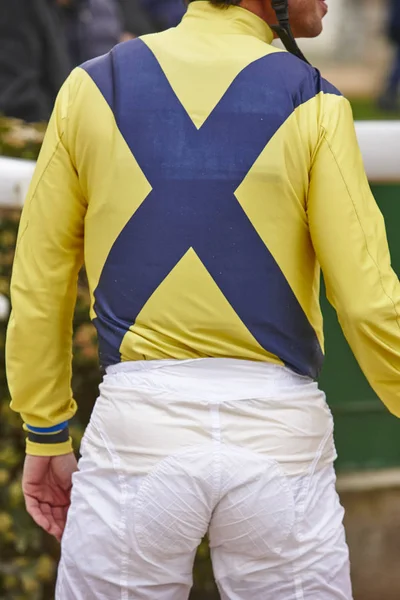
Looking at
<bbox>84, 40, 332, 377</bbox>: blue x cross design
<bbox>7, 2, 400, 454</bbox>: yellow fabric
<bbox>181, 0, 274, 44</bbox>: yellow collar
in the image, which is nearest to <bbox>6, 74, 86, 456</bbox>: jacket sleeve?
<bbox>7, 2, 400, 454</bbox>: yellow fabric

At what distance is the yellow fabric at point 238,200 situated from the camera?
1.99 meters

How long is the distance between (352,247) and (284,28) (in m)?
0.49

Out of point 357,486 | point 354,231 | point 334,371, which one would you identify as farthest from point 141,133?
point 357,486

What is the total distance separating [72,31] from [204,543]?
3.23 metres

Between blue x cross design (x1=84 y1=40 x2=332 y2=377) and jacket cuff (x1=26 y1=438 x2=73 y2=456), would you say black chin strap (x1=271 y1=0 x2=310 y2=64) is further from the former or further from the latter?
jacket cuff (x1=26 y1=438 x2=73 y2=456)

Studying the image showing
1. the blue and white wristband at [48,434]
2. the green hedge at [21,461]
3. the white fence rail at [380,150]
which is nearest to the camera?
the blue and white wristband at [48,434]

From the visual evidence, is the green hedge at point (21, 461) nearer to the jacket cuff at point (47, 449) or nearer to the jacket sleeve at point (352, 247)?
the jacket cuff at point (47, 449)

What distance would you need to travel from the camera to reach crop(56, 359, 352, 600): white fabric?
6.51 ft

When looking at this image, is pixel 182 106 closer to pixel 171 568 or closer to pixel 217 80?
pixel 217 80

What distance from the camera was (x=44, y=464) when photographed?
234 cm

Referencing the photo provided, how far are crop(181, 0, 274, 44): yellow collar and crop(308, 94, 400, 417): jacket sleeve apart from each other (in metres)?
0.23

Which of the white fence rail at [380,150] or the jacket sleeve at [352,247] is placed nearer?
the jacket sleeve at [352,247]

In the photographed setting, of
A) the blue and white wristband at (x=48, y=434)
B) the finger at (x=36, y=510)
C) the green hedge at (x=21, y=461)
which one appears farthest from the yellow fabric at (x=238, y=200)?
the green hedge at (x=21, y=461)

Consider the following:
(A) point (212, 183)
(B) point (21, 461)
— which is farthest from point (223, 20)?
(B) point (21, 461)
